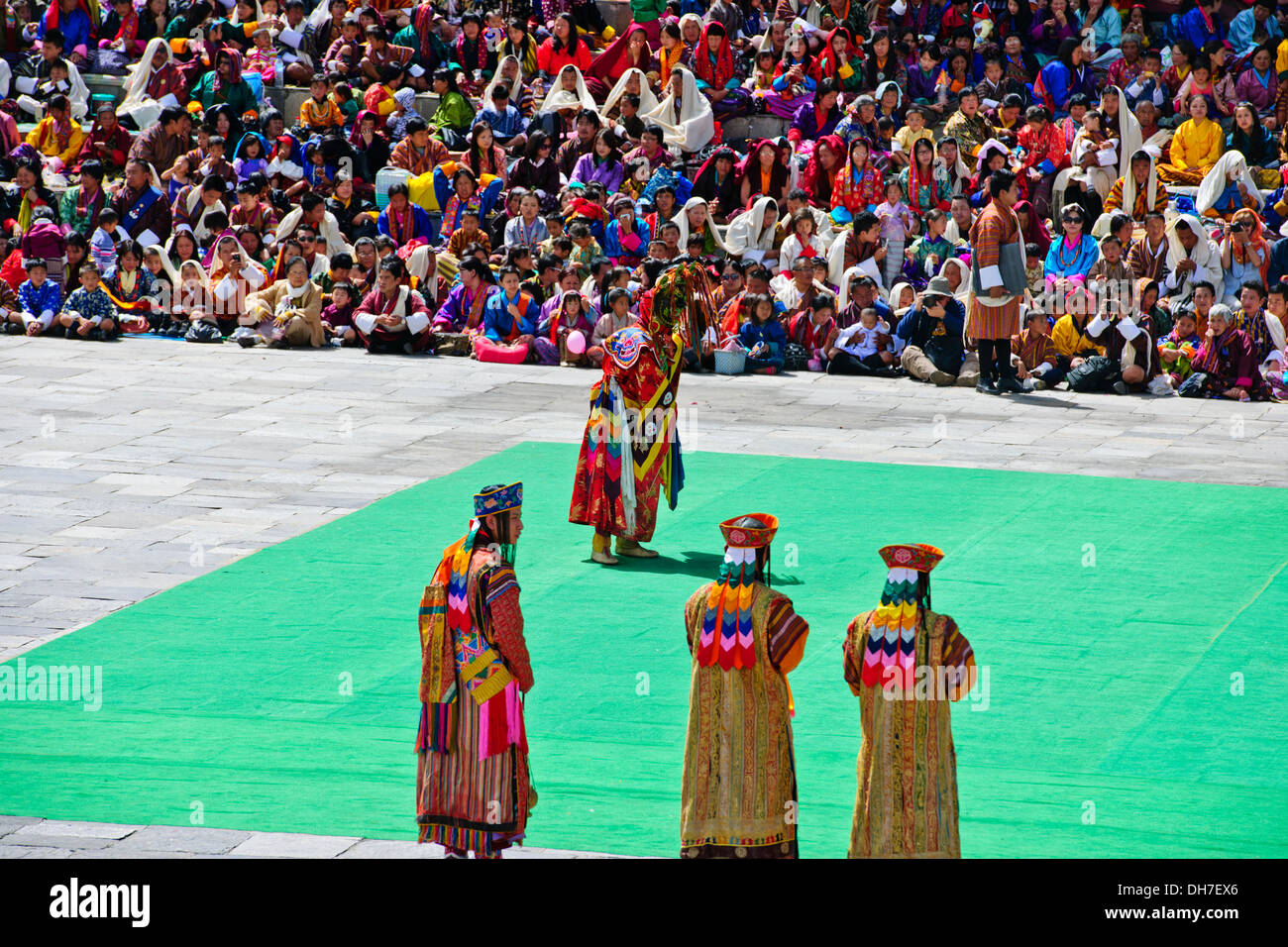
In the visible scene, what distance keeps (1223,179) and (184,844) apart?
47.4ft

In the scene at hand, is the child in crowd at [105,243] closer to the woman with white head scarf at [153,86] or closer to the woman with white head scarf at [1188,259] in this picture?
the woman with white head scarf at [153,86]

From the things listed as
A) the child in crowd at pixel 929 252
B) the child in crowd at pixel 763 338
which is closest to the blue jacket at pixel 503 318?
the child in crowd at pixel 763 338

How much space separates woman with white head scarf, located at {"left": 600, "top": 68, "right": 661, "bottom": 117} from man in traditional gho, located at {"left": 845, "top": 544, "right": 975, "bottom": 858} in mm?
15899

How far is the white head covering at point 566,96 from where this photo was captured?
21.2 metres

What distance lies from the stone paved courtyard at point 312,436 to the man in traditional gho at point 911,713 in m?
5.01

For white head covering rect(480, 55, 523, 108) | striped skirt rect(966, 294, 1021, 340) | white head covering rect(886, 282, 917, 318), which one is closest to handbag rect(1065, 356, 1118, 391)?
→ striped skirt rect(966, 294, 1021, 340)

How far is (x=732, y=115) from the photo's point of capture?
21234 millimetres

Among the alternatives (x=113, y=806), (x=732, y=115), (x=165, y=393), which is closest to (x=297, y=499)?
(x=165, y=393)

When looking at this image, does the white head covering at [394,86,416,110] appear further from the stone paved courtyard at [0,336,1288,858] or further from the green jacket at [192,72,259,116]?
the stone paved courtyard at [0,336,1288,858]

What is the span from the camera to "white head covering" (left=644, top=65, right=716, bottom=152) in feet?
67.6

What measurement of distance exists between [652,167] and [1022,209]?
4.62m

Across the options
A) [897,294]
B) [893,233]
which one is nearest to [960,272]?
[897,294]

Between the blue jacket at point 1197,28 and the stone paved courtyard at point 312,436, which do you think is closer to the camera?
the stone paved courtyard at point 312,436
